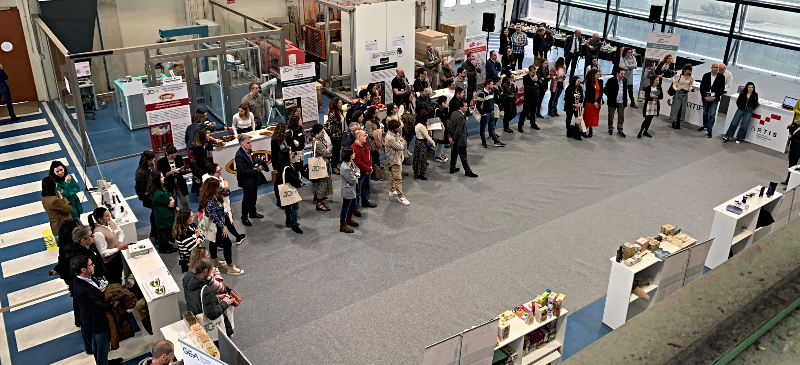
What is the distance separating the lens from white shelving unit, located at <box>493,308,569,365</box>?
6.09m

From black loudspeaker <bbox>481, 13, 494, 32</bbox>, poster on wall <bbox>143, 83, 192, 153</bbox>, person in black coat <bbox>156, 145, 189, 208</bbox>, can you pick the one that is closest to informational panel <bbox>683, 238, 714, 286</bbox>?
person in black coat <bbox>156, 145, 189, 208</bbox>

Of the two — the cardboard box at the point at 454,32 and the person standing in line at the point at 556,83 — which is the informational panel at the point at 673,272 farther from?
the cardboard box at the point at 454,32

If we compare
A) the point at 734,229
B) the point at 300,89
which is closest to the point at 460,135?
the point at 300,89

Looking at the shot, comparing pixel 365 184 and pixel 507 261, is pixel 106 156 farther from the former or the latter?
pixel 507 261

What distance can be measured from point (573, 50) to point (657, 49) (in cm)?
271

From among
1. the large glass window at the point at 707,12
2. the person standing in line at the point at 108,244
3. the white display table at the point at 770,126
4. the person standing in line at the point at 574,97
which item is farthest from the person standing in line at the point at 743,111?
the person standing in line at the point at 108,244

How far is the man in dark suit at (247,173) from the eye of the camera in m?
8.83

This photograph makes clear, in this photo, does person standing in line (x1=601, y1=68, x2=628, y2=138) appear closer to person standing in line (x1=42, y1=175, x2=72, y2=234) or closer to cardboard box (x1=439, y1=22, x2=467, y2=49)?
cardboard box (x1=439, y1=22, x2=467, y2=49)

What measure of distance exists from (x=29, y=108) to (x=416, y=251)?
10.5 m

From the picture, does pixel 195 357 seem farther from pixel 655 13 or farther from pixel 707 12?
pixel 707 12

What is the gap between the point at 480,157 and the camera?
39.5ft

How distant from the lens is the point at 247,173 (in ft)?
29.1

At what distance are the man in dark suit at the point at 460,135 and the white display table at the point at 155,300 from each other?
18.2ft

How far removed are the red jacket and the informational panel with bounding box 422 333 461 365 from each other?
4.33 meters
